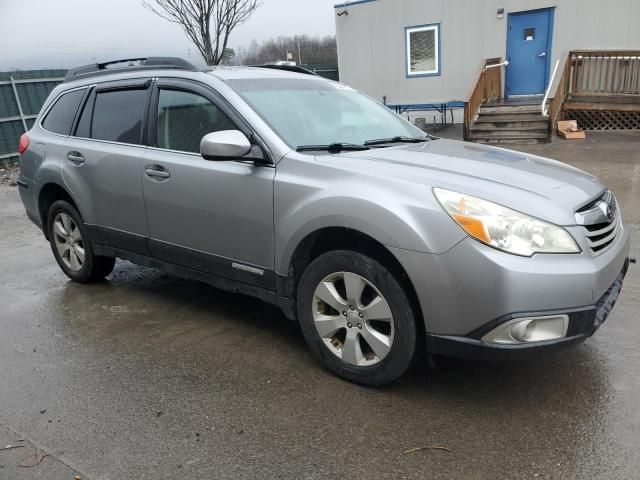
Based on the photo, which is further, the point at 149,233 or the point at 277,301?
the point at 149,233

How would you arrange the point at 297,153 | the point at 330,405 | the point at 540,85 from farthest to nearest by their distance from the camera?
the point at 540,85 < the point at 297,153 < the point at 330,405

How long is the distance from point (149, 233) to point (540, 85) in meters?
13.0

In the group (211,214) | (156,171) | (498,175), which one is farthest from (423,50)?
(498,175)

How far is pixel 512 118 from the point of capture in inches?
503

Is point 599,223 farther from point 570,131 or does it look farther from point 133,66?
point 570,131

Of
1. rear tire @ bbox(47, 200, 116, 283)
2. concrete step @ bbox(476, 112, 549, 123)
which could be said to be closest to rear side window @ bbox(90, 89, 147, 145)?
rear tire @ bbox(47, 200, 116, 283)

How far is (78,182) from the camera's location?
4680 millimetres

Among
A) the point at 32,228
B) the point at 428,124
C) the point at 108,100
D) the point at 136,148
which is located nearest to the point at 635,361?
the point at 136,148

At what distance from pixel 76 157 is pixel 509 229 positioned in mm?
3589

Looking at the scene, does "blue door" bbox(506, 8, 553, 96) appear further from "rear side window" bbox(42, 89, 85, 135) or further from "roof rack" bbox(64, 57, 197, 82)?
"rear side window" bbox(42, 89, 85, 135)

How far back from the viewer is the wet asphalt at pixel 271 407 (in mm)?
2602

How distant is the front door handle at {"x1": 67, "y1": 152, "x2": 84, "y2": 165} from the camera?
15.3ft

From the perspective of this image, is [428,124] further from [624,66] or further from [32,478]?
[32,478]

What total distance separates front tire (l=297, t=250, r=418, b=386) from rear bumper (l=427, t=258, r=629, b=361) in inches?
8.8
